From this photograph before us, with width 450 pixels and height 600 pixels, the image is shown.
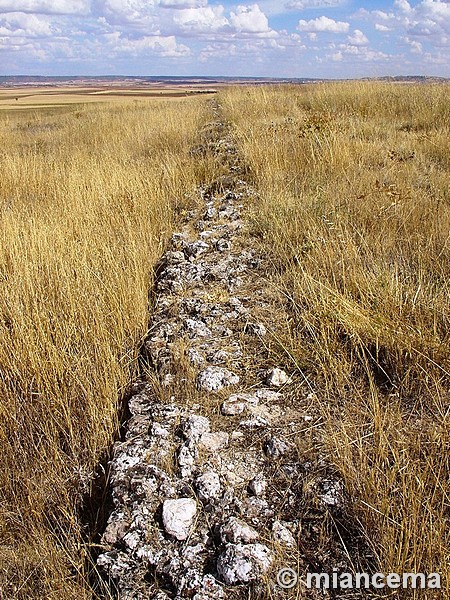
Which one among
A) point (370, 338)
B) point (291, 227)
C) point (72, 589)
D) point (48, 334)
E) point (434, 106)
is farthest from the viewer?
point (434, 106)

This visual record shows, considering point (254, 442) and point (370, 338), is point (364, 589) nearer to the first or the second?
point (254, 442)

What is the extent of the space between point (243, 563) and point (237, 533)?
111 mm

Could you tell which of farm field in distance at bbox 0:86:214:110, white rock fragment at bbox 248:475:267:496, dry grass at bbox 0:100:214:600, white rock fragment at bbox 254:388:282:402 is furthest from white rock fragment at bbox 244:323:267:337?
farm field in distance at bbox 0:86:214:110

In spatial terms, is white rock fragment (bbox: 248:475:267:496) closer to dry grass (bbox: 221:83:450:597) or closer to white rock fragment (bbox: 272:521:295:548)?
white rock fragment (bbox: 272:521:295:548)

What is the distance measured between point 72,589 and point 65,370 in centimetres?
115

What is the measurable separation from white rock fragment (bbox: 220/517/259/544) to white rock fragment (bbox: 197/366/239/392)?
819 millimetres

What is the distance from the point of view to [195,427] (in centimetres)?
199

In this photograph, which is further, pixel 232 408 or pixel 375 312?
pixel 375 312

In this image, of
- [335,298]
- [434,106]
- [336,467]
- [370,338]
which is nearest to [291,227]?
[335,298]

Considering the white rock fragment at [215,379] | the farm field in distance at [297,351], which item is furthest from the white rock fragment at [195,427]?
the white rock fragment at [215,379]

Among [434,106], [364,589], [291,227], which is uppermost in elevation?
[434,106]

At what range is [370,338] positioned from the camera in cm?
239

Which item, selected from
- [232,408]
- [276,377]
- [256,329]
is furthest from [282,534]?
[256,329]

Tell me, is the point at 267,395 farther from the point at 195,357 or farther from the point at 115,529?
the point at 115,529
